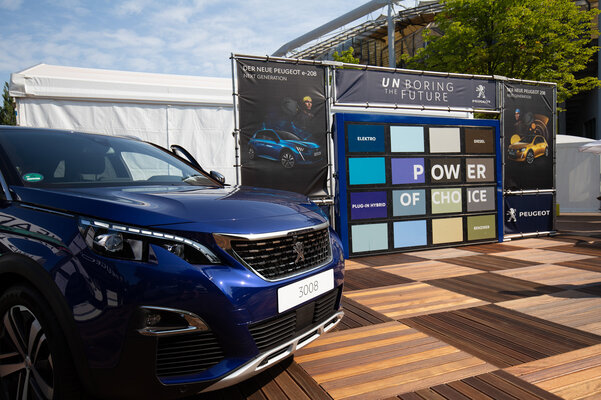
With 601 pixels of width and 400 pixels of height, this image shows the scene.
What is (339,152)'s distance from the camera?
6.54 m

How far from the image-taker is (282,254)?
7.02 ft

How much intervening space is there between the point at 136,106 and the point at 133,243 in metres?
7.10

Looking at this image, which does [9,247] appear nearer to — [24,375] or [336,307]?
[24,375]

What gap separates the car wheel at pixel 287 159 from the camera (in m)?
6.36

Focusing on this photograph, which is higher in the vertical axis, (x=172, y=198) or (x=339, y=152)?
(x=339, y=152)

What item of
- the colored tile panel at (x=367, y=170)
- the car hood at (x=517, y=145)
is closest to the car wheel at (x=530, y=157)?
the car hood at (x=517, y=145)

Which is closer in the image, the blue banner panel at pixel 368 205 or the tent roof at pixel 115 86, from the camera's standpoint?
the blue banner panel at pixel 368 205

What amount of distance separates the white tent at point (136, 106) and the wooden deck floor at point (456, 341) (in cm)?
461

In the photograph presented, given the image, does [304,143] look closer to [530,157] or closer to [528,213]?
[530,157]

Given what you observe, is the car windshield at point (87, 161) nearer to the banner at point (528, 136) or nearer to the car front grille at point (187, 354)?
the car front grille at point (187, 354)

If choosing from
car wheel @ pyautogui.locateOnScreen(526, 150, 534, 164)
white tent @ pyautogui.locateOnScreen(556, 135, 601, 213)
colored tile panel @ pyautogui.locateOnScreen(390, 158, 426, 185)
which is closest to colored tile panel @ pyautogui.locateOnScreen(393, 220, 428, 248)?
colored tile panel @ pyautogui.locateOnScreen(390, 158, 426, 185)

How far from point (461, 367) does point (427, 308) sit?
1313 mm

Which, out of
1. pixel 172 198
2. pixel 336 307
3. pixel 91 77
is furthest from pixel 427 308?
pixel 91 77

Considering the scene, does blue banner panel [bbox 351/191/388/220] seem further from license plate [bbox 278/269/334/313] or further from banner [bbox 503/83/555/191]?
license plate [bbox 278/269/334/313]
